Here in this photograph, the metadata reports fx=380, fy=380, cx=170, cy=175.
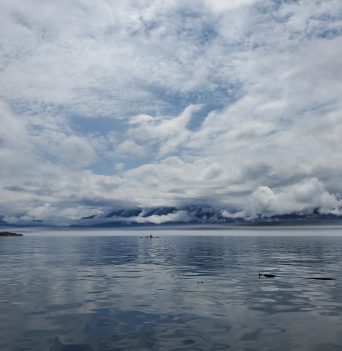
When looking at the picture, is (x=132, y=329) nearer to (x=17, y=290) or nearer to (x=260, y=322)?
(x=260, y=322)

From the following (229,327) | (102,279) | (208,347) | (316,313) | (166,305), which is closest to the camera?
(208,347)

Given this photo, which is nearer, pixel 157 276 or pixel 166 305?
pixel 166 305

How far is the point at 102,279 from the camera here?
1927 inches

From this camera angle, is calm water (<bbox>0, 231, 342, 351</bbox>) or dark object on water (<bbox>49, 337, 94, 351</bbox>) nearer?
dark object on water (<bbox>49, 337, 94, 351</bbox>)

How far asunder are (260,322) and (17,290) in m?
26.7

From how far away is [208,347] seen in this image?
21.8m

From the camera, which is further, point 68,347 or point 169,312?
point 169,312

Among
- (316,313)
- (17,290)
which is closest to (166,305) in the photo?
(316,313)

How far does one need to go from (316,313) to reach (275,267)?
110ft

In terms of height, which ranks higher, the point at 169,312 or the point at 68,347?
the point at 169,312

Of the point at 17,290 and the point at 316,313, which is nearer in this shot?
the point at 316,313

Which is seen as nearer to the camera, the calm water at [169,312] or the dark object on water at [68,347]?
the dark object on water at [68,347]

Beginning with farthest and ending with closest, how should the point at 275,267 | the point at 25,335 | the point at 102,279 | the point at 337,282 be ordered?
1. the point at 275,267
2. the point at 102,279
3. the point at 337,282
4. the point at 25,335

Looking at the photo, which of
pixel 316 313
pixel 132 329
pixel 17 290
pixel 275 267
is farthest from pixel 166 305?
pixel 275 267
